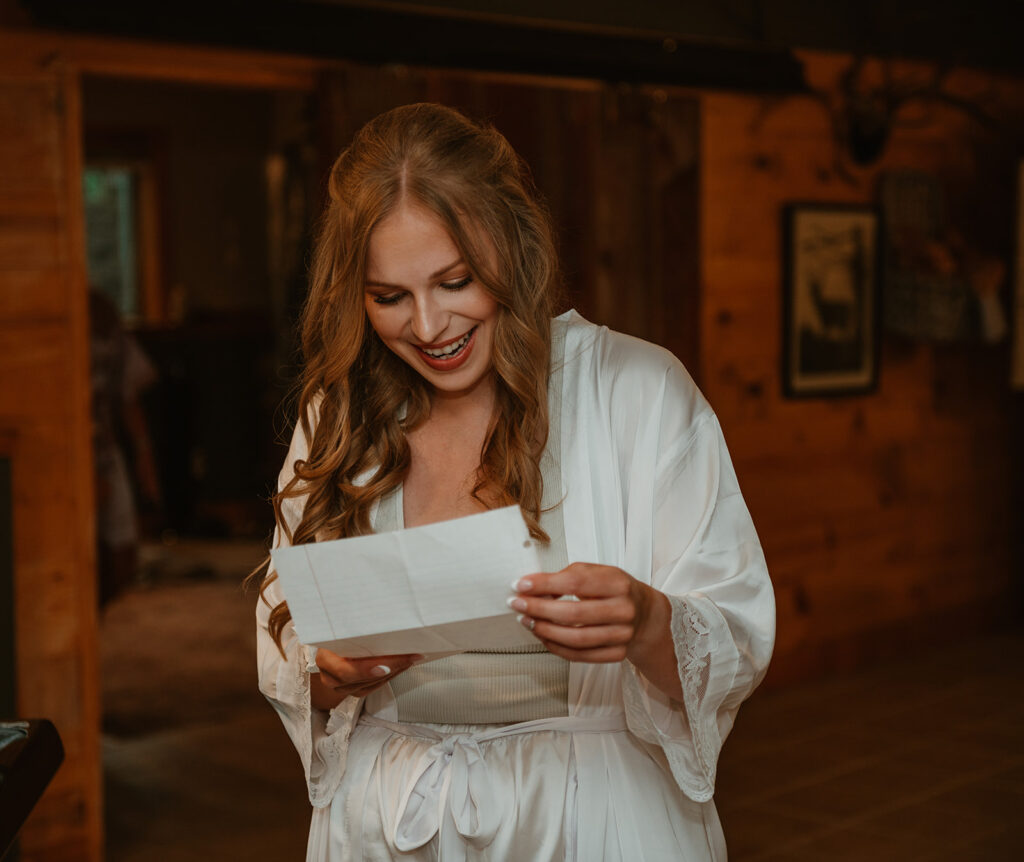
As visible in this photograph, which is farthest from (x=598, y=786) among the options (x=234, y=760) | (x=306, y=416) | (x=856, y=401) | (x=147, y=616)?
(x=147, y=616)

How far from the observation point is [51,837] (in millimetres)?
3492

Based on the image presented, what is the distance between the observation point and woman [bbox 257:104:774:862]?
1.65 metres

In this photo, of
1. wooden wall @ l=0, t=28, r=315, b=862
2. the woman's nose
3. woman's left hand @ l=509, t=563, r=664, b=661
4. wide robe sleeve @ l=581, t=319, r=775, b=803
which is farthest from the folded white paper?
wooden wall @ l=0, t=28, r=315, b=862

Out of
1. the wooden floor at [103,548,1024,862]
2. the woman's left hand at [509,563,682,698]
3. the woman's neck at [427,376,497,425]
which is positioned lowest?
the wooden floor at [103,548,1024,862]

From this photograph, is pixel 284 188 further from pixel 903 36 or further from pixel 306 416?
pixel 306 416

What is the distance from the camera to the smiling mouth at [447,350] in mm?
1714

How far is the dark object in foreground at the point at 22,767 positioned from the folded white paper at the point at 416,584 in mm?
444

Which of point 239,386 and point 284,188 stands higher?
point 284,188

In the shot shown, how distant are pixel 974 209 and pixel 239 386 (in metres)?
4.76

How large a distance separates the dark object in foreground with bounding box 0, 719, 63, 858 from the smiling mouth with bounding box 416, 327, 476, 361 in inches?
27.9

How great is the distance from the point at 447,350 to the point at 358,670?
0.43 metres

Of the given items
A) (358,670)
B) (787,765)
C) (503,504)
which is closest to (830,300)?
(787,765)

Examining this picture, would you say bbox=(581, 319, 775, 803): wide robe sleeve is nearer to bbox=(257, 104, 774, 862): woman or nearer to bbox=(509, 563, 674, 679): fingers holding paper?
bbox=(257, 104, 774, 862): woman

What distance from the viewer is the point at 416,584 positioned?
1.37 m
